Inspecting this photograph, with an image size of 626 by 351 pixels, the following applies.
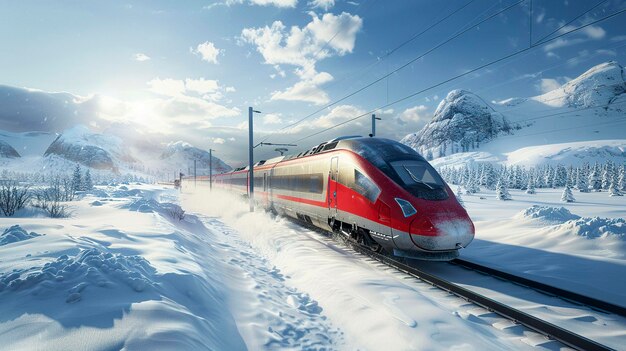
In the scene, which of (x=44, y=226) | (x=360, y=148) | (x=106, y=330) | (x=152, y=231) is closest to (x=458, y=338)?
(x=106, y=330)

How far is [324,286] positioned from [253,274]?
1914 mm

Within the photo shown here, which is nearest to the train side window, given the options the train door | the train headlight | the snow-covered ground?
the train headlight

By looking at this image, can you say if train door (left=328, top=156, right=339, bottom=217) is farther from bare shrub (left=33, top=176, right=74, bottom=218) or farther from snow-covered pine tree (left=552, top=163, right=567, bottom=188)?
snow-covered pine tree (left=552, top=163, right=567, bottom=188)

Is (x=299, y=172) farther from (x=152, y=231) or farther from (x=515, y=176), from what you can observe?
(x=515, y=176)

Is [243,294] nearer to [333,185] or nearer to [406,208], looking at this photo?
[406,208]

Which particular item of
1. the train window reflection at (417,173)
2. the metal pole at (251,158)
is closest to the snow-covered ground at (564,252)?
the train window reflection at (417,173)

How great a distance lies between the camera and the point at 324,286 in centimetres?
579

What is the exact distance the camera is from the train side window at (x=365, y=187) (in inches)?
292

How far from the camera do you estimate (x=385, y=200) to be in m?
7.09

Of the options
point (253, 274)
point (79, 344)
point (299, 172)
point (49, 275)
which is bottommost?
point (253, 274)

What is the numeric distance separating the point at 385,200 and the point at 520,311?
3.35m

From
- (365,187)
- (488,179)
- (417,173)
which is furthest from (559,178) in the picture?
(365,187)

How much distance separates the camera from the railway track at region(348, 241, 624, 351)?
12.1ft

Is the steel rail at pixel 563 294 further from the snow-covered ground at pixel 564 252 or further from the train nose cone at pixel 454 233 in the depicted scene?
the train nose cone at pixel 454 233
